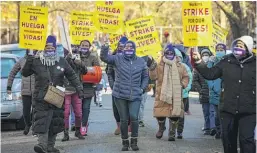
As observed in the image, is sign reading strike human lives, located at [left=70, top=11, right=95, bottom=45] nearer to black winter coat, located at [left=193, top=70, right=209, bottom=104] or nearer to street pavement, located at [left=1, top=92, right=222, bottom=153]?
street pavement, located at [left=1, top=92, right=222, bottom=153]

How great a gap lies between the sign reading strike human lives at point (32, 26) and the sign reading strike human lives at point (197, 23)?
2432 millimetres

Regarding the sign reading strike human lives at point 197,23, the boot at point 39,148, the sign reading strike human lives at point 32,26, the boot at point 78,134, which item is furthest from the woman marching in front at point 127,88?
the boot at point 78,134

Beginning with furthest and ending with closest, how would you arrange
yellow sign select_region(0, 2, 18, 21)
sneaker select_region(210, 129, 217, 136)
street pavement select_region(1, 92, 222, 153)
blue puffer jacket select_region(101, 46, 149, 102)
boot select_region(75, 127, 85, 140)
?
yellow sign select_region(0, 2, 18, 21)
sneaker select_region(210, 129, 217, 136)
boot select_region(75, 127, 85, 140)
street pavement select_region(1, 92, 222, 153)
blue puffer jacket select_region(101, 46, 149, 102)

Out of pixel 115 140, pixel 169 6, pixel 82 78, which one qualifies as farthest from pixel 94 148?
pixel 169 6

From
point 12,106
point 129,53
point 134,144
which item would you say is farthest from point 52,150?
point 12,106

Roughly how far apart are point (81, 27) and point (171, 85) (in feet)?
11.9

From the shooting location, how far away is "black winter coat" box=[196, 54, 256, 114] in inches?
303

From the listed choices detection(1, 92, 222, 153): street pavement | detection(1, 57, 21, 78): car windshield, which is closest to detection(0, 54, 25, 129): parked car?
detection(1, 92, 222, 153): street pavement

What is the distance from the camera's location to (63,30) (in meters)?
10.7

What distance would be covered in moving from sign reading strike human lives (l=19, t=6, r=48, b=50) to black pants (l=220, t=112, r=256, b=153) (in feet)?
12.5

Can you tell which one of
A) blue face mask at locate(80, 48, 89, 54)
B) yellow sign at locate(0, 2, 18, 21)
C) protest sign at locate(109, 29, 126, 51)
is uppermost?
yellow sign at locate(0, 2, 18, 21)

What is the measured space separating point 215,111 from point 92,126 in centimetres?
292

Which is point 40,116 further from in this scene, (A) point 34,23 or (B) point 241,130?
(B) point 241,130

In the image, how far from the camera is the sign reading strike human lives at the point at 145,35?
484 inches
